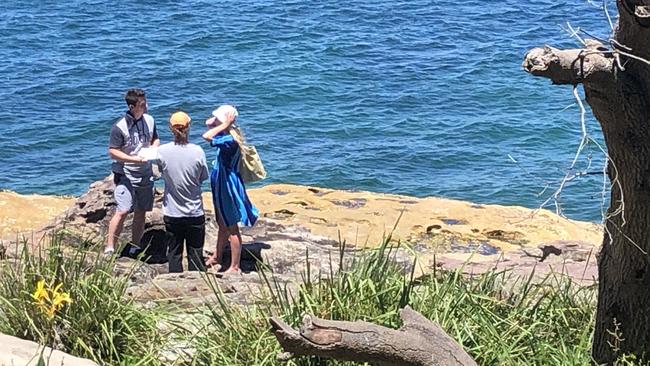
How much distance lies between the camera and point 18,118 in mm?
19328

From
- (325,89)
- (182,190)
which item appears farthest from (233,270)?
(325,89)

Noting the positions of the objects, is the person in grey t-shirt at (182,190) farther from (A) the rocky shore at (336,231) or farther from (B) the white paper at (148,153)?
(A) the rocky shore at (336,231)

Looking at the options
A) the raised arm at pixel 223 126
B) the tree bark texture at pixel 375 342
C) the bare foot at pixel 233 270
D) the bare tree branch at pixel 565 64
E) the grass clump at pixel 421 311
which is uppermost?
the bare tree branch at pixel 565 64

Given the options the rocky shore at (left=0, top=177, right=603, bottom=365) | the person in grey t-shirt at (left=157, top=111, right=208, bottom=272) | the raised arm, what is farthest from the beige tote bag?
the rocky shore at (left=0, top=177, right=603, bottom=365)

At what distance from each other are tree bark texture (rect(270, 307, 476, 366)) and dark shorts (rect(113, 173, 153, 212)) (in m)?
4.90

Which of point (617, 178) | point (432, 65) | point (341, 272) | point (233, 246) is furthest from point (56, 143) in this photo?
point (617, 178)

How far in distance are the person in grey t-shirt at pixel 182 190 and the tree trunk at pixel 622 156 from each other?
156 inches

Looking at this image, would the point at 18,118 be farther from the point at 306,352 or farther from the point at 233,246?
the point at 306,352

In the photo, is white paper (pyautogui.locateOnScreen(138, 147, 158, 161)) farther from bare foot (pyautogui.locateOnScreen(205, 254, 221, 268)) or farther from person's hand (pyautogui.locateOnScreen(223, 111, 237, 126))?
bare foot (pyautogui.locateOnScreen(205, 254, 221, 268))

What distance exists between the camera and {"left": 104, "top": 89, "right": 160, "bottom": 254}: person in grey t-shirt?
9.24 metres

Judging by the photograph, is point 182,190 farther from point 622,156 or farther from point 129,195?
point 622,156

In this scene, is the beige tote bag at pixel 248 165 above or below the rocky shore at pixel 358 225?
above

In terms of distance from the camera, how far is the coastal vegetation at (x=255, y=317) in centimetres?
575

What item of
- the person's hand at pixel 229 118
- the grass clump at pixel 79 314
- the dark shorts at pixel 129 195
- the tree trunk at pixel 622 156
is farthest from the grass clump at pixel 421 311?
the dark shorts at pixel 129 195
